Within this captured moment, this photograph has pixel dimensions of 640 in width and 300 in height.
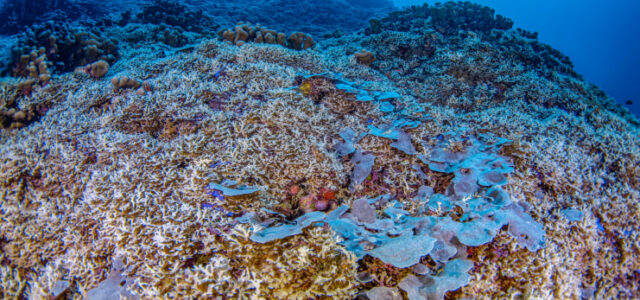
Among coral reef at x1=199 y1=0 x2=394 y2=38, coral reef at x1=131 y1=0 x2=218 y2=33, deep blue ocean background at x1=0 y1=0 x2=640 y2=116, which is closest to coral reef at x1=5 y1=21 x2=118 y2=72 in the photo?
coral reef at x1=131 y1=0 x2=218 y2=33

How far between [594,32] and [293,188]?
15424 cm

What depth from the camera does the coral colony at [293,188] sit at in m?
1.75

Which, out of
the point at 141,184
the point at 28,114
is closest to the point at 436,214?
the point at 141,184

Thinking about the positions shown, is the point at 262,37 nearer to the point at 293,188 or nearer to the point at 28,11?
the point at 293,188

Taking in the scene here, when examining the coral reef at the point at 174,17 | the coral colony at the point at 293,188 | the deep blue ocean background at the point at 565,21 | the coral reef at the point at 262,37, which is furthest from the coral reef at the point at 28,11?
the coral reef at the point at 262,37

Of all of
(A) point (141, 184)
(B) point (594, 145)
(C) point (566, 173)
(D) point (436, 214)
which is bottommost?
(A) point (141, 184)

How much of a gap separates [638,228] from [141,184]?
17.0 ft

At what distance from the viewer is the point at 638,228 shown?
8.68 feet

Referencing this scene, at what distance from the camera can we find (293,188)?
2.77 m

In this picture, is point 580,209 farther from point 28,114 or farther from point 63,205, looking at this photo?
point 28,114

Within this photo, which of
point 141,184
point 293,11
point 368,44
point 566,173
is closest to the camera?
point 141,184

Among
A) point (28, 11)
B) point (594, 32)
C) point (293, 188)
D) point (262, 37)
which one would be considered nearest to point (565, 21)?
point (594, 32)

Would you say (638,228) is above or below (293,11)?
below

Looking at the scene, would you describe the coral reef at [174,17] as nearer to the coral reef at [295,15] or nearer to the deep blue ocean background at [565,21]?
the deep blue ocean background at [565,21]
